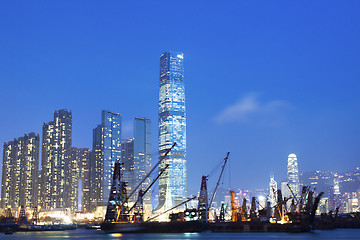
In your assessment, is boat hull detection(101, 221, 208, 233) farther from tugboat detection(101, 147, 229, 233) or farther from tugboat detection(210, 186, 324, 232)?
tugboat detection(210, 186, 324, 232)

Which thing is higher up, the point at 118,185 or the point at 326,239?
the point at 118,185

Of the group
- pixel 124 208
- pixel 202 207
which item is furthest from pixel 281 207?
pixel 124 208

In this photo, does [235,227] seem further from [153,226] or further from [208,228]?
[153,226]

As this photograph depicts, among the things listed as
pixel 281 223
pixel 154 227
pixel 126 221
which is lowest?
pixel 154 227

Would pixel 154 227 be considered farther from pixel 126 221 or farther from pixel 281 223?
pixel 281 223

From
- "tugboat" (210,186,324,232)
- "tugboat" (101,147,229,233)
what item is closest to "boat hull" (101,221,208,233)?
"tugboat" (101,147,229,233)

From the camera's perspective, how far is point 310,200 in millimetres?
164750

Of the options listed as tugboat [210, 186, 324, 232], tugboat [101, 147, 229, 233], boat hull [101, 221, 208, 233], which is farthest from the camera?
tugboat [101, 147, 229, 233]

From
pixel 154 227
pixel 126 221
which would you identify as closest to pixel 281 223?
pixel 154 227

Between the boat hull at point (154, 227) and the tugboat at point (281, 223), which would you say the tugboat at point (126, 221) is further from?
the tugboat at point (281, 223)

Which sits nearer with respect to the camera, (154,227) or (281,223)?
(154,227)

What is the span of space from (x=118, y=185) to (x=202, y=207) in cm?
3400

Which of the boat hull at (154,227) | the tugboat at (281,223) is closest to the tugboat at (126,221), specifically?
the boat hull at (154,227)

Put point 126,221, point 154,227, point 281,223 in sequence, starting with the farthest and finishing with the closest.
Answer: point 281,223
point 154,227
point 126,221
